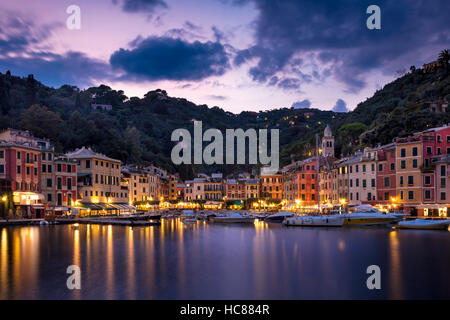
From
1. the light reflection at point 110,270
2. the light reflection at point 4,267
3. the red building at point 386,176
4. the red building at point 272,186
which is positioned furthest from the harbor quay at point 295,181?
the light reflection at point 110,270

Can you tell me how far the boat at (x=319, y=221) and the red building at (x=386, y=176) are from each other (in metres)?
10.6

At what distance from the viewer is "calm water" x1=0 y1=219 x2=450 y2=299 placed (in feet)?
67.5

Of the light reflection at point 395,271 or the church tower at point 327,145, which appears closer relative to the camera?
the light reflection at point 395,271

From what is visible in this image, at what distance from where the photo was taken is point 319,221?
193ft

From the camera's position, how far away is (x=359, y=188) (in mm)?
68062

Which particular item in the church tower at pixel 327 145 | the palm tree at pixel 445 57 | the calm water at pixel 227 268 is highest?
the palm tree at pixel 445 57

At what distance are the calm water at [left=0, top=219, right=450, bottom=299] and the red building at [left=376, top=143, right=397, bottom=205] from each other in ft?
67.7

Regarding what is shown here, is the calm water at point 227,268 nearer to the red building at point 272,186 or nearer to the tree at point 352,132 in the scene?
the red building at point 272,186

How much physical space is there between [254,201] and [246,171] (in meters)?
43.1

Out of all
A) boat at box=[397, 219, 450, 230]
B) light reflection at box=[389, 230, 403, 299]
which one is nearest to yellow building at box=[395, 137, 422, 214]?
boat at box=[397, 219, 450, 230]

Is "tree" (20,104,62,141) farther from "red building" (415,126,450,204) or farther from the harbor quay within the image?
"red building" (415,126,450,204)

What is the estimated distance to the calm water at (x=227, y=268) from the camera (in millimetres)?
20562
